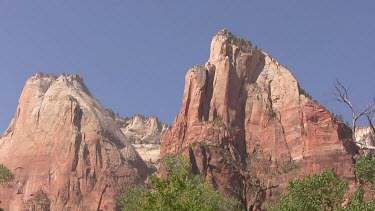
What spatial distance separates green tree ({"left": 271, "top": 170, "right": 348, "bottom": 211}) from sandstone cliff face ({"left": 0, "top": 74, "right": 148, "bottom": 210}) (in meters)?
79.6

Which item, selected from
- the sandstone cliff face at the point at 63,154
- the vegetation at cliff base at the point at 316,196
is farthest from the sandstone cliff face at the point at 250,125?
the vegetation at cliff base at the point at 316,196

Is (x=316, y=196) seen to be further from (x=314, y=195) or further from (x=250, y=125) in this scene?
(x=250, y=125)

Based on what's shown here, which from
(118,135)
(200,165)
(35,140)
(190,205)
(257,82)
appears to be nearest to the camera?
(190,205)

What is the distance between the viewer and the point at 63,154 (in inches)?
5364

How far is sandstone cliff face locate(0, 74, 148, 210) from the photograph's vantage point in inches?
5079

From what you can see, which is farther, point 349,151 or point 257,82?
point 257,82

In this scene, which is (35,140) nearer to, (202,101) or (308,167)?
(202,101)

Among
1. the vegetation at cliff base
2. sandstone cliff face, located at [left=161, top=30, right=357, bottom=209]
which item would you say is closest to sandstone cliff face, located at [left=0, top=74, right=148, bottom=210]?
sandstone cliff face, located at [left=161, top=30, right=357, bottom=209]

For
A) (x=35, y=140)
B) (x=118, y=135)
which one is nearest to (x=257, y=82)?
(x=118, y=135)

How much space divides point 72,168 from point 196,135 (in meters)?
30.6

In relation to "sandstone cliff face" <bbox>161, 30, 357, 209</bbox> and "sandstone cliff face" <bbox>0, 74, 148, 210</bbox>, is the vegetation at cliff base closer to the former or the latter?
"sandstone cliff face" <bbox>161, 30, 357, 209</bbox>

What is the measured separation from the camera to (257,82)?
132250 mm

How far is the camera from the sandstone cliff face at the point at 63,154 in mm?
129000

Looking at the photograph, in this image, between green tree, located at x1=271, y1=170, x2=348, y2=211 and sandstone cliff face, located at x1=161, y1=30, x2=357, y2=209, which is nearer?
green tree, located at x1=271, y1=170, x2=348, y2=211
